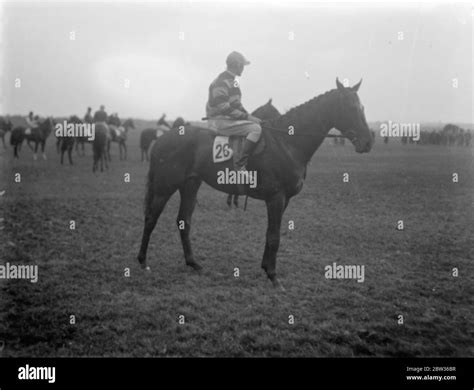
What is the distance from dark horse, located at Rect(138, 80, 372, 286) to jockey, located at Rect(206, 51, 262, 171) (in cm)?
18

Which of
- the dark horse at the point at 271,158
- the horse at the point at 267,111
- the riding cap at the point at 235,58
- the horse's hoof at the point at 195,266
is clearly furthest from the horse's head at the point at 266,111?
the horse's hoof at the point at 195,266

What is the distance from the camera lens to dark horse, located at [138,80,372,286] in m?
5.61

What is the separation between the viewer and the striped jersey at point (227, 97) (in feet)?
19.4

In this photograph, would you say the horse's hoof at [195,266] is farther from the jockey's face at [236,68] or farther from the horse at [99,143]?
the horse at [99,143]

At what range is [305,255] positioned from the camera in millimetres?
7129

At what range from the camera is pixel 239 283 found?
5.86 meters

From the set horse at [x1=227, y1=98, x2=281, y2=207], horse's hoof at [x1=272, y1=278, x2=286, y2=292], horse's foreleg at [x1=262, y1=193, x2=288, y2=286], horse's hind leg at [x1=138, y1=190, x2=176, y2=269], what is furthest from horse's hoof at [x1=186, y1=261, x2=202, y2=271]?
horse at [x1=227, y1=98, x2=281, y2=207]

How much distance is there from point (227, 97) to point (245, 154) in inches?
35.3

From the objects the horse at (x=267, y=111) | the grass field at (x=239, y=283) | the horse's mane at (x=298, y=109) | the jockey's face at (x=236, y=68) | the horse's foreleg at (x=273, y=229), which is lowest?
the grass field at (x=239, y=283)

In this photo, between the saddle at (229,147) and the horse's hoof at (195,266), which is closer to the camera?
the saddle at (229,147)

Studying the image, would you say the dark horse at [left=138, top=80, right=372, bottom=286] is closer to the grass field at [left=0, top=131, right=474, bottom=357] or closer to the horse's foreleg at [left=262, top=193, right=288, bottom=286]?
the horse's foreleg at [left=262, top=193, right=288, bottom=286]

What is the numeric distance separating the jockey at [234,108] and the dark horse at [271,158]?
7.2 inches

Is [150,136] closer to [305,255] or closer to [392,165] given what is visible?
[392,165]
